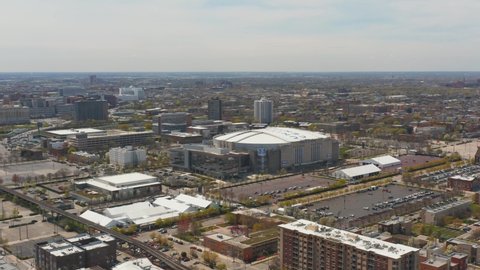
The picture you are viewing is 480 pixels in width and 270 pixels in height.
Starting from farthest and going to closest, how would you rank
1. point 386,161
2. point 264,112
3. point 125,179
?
point 264,112 → point 386,161 → point 125,179

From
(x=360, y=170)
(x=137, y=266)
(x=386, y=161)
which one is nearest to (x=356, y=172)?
(x=360, y=170)

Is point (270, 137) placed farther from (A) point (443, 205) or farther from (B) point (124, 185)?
(A) point (443, 205)

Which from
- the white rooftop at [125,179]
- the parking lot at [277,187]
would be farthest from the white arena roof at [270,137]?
the white rooftop at [125,179]

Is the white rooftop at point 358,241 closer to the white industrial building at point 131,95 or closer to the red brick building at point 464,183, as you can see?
the red brick building at point 464,183

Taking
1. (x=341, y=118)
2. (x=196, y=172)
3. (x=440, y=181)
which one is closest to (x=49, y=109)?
(x=341, y=118)

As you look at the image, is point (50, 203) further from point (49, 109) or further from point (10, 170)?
point (49, 109)

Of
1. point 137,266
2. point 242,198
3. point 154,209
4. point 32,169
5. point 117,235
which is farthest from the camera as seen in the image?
point 32,169
